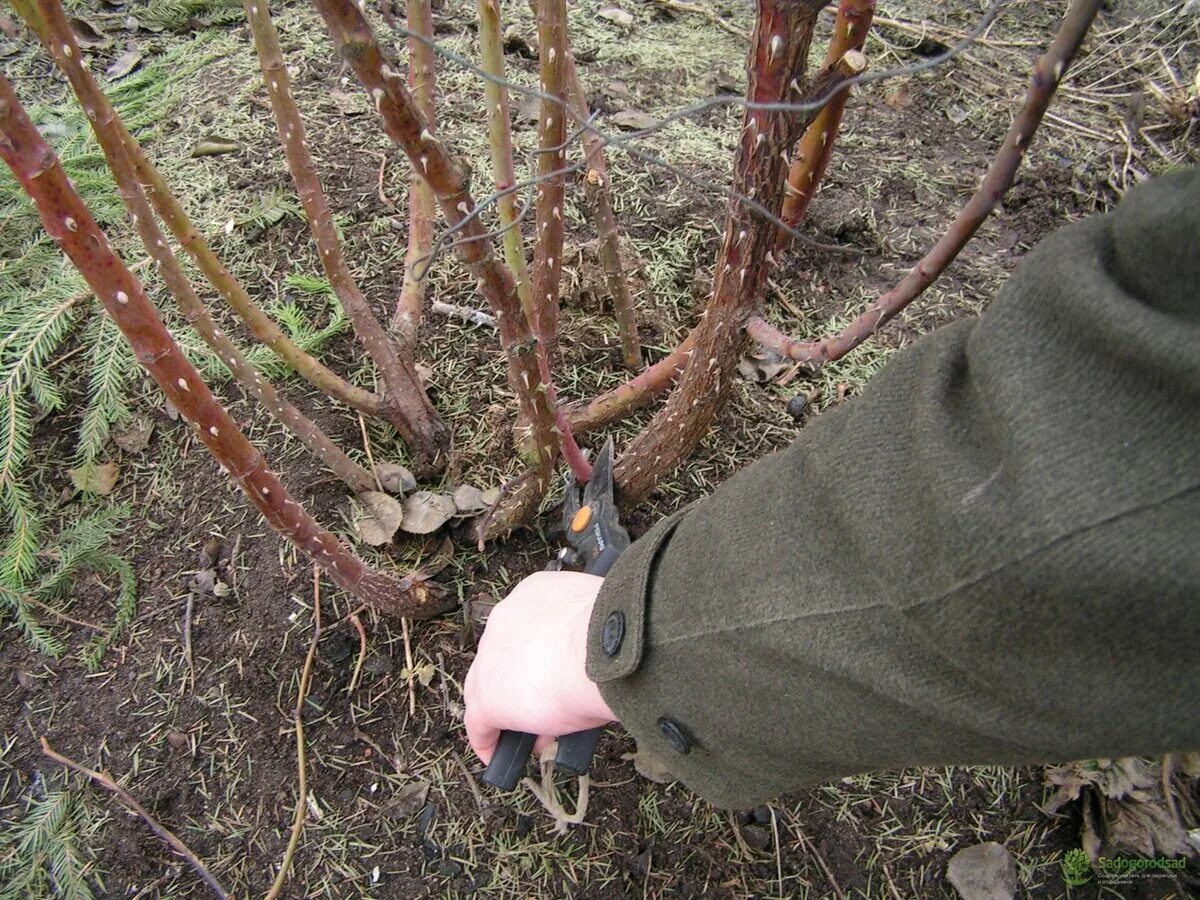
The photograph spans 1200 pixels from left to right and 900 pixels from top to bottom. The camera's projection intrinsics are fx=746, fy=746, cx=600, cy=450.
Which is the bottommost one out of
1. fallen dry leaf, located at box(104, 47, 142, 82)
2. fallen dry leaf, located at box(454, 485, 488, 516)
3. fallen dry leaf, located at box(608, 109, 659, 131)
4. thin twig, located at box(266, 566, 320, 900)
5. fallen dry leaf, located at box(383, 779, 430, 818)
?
fallen dry leaf, located at box(383, 779, 430, 818)

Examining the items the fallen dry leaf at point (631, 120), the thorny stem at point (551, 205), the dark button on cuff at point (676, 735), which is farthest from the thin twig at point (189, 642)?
the fallen dry leaf at point (631, 120)

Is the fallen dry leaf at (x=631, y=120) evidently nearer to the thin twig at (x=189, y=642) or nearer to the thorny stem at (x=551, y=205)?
the thorny stem at (x=551, y=205)

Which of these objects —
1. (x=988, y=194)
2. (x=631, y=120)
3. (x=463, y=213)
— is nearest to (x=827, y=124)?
(x=988, y=194)

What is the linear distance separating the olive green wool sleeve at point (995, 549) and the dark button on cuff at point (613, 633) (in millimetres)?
76

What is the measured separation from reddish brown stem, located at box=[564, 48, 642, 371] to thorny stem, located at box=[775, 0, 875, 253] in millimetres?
390

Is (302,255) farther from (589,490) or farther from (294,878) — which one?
(294,878)

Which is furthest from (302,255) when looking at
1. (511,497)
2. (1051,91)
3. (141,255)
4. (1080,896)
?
(1080,896)

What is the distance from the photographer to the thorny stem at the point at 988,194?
784 mm

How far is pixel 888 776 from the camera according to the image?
4.87ft

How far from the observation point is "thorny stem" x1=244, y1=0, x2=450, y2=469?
4.22 feet

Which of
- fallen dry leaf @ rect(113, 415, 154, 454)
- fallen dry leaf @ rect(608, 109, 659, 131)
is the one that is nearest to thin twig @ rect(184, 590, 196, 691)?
fallen dry leaf @ rect(113, 415, 154, 454)

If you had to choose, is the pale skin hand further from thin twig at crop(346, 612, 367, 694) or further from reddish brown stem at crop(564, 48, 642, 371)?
reddish brown stem at crop(564, 48, 642, 371)

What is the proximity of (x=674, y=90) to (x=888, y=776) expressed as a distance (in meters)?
2.35

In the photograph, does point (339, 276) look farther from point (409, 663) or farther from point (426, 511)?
point (409, 663)
